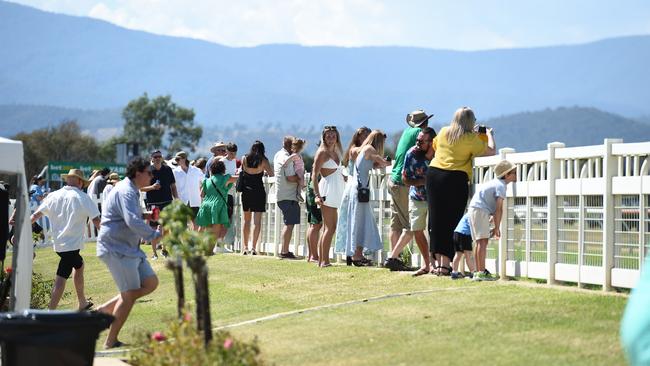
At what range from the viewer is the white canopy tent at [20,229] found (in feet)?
40.3

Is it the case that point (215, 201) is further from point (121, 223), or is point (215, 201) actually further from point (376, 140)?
point (121, 223)

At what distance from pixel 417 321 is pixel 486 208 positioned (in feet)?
9.39

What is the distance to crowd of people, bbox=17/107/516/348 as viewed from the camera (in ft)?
39.5

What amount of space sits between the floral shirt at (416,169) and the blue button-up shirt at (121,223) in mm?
3999

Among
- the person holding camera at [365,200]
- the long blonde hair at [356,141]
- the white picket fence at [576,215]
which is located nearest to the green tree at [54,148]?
the long blonde hair at [356,141]

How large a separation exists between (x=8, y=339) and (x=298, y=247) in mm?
12218

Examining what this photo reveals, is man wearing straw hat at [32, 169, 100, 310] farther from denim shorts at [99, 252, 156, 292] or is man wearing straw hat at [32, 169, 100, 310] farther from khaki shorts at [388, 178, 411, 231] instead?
khaki shorts at [388, 178, 411, 231]

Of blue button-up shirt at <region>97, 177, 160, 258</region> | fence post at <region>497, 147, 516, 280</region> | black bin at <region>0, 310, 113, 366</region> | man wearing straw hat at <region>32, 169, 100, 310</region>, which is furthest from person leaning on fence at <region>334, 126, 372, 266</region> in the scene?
black bin at <region>0, 310, 113, 366</region>

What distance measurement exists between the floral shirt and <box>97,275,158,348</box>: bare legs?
3.99 metres

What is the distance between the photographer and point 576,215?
1245cm

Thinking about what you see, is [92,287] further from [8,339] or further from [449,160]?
[8,339]

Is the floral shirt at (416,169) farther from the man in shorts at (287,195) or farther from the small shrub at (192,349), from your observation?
the small shrub at (192,349)

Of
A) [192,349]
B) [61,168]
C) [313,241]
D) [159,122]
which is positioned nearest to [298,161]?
[313,241]

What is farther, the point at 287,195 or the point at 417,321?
the point at 287,195
